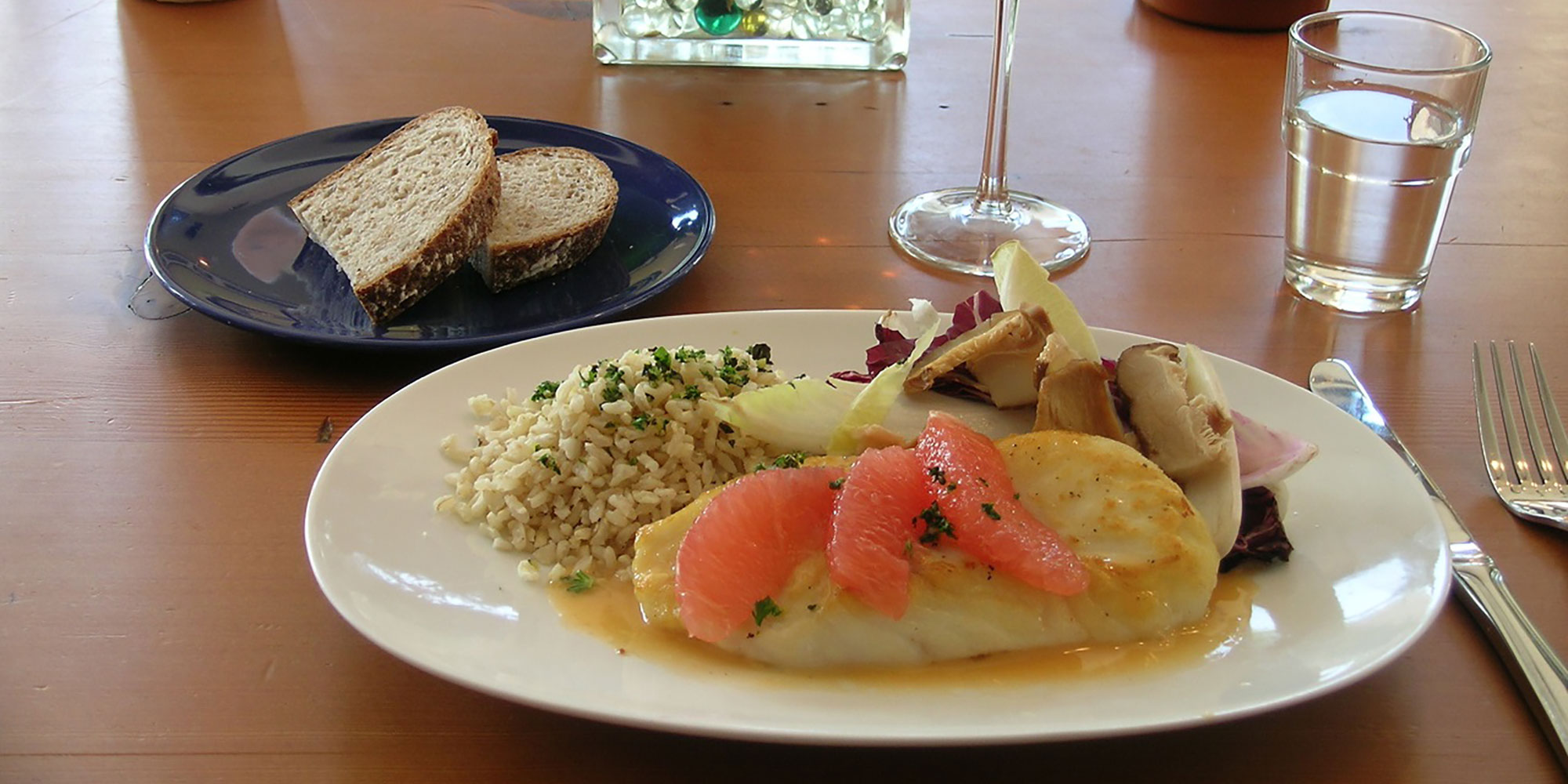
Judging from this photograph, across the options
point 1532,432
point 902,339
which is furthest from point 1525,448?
point 902,339

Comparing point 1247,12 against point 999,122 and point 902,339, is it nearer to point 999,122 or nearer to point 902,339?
point 999,122

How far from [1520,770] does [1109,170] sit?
1616 millimetres

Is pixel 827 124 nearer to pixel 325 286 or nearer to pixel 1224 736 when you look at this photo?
pixel 325 286

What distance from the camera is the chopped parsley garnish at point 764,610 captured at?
117 cm

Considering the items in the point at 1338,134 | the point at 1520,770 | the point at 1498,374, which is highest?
the point at 1338,134

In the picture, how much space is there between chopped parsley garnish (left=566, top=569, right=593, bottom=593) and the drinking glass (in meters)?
1.03

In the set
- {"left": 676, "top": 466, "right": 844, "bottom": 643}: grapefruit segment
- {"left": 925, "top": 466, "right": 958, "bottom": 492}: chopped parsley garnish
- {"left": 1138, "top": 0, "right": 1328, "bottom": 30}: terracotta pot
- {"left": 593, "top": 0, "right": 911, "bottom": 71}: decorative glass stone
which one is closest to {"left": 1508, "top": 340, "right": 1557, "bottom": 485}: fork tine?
{"left": 925, "top": 466, "right": 958, "bottom": 492}: chopped parsley garnish

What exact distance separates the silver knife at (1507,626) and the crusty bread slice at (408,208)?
1.33 m

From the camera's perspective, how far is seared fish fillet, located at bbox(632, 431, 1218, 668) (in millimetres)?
1172

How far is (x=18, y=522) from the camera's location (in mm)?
1446

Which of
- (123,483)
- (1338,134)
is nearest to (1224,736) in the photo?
Result: (1338,134)

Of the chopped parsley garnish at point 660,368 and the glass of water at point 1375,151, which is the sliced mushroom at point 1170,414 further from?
the glass of water at point 1375,151

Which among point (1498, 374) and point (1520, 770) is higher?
point (1498, 374)

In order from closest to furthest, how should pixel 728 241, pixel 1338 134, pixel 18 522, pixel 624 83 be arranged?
pixel 18 522 < pixel 1338 134 < pixel 728 241 < pixel 624 83
